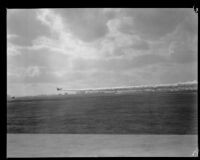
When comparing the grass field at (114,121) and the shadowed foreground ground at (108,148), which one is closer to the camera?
the shadowed foreground ground at (108,148)

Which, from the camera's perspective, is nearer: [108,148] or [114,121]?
[108,148]

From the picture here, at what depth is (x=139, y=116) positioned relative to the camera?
2366cm

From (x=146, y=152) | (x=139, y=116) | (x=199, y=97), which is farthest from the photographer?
(x=139, y=116)

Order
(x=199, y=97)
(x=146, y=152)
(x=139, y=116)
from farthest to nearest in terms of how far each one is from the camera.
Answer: (x=139, y=116)
(x=146, y=152)
(x=199, y=97)

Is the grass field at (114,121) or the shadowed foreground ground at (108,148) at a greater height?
the grass field at (114,121)

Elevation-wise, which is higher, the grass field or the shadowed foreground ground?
the grass field

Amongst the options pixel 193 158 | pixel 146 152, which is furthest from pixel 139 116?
pixel 193 158

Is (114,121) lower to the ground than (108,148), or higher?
higher

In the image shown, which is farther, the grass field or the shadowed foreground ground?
the grass field
